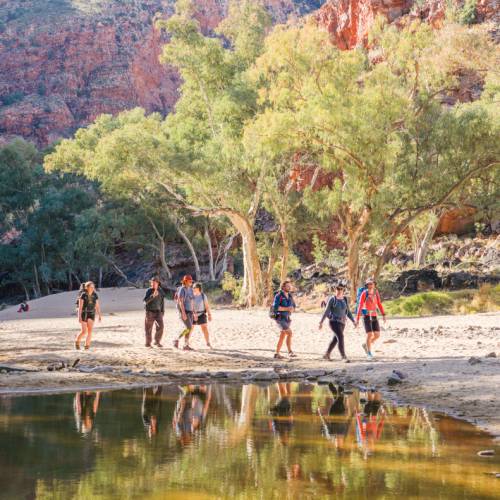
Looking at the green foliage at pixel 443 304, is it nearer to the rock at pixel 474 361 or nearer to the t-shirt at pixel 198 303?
the t-shirt at pixel 198 303

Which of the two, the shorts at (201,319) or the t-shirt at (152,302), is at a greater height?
the t-shirt at (152,302)

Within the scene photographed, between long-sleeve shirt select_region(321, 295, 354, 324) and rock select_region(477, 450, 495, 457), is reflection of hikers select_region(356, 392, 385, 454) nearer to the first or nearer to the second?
rock select_region(477, 450, 495, 457)

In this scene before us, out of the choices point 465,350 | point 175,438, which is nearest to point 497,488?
point 175,438

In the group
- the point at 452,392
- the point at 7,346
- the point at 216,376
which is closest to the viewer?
the point at 452,392

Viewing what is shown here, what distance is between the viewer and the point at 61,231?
50312 millimetres

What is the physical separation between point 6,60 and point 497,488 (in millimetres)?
94667

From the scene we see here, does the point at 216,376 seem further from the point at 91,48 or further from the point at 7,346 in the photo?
the point at 91,48

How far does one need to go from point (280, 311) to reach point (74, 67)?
8217 cm

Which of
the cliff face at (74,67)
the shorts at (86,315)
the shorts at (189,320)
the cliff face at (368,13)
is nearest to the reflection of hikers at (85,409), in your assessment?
the shorts at (86,315)

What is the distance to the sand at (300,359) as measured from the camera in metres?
10.6

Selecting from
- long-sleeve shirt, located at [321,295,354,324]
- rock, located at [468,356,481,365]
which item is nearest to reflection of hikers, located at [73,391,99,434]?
long-sleeve shirt, located at [321,295,354,324]

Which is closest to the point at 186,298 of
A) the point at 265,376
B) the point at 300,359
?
the point at 300,359

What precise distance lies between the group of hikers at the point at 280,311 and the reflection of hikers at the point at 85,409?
4494 mm

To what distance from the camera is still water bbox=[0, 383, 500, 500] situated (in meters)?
5.75
